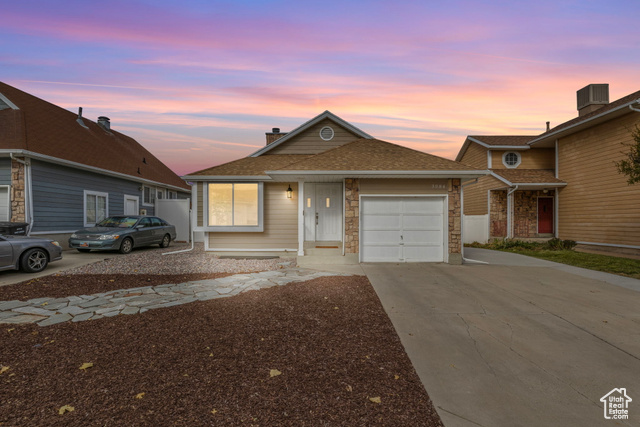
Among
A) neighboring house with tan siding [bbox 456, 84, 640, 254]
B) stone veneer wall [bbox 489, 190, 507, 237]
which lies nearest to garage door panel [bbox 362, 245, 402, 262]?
neighboring house with tan siding [bbox 456, 84, 640, 254]

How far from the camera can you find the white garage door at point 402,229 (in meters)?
10.5

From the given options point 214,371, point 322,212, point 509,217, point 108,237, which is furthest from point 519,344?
point 509,217

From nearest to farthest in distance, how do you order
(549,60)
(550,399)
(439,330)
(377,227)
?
(550,399) < (439,330) < (377,227) < (549,60)

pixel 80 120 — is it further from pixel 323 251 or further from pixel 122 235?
pixel 323 251

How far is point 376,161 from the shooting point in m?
10.4

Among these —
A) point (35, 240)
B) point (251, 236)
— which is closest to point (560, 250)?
point (251, 236)

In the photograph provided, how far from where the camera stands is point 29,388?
3033 mm

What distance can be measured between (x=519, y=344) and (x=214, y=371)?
3.83 metres

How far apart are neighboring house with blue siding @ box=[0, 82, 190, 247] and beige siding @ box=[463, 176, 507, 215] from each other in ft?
64.7

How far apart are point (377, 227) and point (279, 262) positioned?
136 inches

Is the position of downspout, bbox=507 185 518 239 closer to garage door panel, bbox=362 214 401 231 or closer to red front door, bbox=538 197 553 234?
red front door, bbox=538 197 553 234

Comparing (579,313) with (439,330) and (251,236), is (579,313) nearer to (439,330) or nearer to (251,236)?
(439,330)

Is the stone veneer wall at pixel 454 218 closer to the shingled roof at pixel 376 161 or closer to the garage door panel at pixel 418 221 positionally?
the garage door panel at pixel 418 221

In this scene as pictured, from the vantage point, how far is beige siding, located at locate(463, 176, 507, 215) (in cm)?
1788
